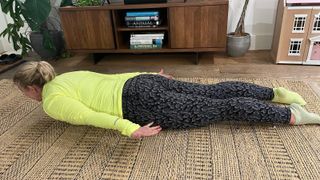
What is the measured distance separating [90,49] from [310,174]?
6.43ft

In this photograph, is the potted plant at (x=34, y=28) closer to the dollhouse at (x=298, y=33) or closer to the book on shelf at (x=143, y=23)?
the book on shelf at (x=143, y=23)

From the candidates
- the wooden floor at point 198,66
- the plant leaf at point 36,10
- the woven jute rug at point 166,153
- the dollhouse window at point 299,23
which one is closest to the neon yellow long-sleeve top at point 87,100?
the woven jute rug at point 166,153

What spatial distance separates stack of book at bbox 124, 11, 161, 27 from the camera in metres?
2.16

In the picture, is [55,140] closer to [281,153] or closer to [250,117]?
[250,117]

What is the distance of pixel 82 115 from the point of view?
113 cm

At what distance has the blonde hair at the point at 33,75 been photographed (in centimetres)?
119

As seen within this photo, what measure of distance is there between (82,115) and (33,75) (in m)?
0.31

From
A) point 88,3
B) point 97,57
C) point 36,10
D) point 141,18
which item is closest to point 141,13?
point 141,18

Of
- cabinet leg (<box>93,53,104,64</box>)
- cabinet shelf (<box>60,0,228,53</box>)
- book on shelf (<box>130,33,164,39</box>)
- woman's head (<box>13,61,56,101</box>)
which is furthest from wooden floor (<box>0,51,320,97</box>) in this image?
woman's head (<box>13,61,56,101</box>)

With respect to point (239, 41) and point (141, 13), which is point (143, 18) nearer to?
point (141, 13)

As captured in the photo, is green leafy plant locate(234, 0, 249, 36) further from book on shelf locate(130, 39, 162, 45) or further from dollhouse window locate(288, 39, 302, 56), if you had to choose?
book on shelf locate(130, 39, 162, 45)

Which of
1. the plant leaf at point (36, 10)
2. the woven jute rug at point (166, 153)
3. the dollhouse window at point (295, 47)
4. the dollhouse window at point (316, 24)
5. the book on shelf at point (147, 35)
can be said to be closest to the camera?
the woven jute rug at point (166, 153)

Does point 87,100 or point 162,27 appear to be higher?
point 162,27

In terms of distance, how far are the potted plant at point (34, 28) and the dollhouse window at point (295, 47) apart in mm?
1996
